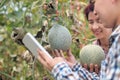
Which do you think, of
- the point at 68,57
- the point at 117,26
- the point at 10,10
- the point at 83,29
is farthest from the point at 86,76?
the point at 83,29

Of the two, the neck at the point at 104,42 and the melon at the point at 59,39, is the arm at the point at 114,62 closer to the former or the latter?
the melon at the point at 59,39

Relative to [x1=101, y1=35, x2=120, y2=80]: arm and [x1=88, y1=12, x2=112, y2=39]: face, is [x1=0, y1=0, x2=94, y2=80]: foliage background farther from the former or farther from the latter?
[x1=101, y1=35, x2=120, y2=80]: arm

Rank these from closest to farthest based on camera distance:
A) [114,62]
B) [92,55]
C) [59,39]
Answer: [114,62] < [59,39] < [92,55]

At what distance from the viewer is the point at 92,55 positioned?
8.25ft

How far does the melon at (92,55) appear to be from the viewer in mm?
2508

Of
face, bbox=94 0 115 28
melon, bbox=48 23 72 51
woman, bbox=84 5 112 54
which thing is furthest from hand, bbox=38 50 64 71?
woman, bbox=84 5 112 54

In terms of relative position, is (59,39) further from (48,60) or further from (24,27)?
(24,27)

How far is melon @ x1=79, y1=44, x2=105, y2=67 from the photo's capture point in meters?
2.51

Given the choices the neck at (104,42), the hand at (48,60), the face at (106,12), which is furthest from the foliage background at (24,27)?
the face at (106,12)

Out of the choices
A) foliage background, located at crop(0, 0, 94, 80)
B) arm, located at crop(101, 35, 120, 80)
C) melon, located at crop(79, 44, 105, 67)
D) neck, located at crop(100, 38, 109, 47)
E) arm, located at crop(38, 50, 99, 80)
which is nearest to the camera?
arm, located at crop(101, 35, 120, 80)

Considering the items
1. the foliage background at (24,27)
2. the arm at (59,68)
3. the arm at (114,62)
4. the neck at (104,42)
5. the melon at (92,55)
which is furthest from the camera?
the neck at (104,42)

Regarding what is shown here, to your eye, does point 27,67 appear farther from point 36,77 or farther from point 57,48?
point 57,48

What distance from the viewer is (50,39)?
7.57 ft

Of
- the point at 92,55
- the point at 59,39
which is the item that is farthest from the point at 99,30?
the point at 59,39
